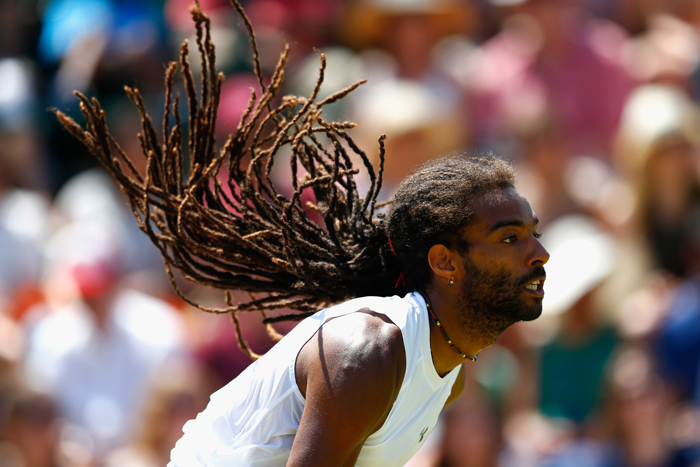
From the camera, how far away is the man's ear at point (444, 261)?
2871 mm

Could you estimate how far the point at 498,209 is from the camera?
112 inches

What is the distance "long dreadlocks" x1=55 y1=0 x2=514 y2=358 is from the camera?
295cm

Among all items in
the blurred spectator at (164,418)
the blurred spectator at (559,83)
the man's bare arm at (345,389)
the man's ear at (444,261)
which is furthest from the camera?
the blurred spectator at (559,83)

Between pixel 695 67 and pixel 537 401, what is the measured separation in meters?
3.02

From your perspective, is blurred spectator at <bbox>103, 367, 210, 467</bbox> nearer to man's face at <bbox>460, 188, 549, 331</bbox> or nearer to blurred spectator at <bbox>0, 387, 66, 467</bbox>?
blurred spectator at <bbox>0, 387, 66, 467</bbox>

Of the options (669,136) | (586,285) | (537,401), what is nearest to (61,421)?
(537,401)

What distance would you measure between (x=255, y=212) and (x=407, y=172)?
9.97ft

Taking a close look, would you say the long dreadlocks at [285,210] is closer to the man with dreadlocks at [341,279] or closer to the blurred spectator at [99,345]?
the man with dreadlocks at [341,279]

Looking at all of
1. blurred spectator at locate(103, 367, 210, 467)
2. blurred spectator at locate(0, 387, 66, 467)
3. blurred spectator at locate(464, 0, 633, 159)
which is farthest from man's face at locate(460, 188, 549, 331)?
blurred spectator at locate(464, 0, 633, 159)

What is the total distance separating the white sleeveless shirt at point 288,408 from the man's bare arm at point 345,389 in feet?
0.32

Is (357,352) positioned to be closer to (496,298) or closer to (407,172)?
(496,298)

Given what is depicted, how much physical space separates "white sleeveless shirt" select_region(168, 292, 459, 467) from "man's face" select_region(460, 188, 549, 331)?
0.68 feet

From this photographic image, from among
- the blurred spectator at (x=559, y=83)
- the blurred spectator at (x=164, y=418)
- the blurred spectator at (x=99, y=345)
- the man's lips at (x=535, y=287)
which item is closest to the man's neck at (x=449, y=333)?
the man's lips at (x=535, y=287)

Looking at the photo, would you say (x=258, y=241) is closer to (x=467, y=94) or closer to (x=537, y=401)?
(x=537, y=401)
